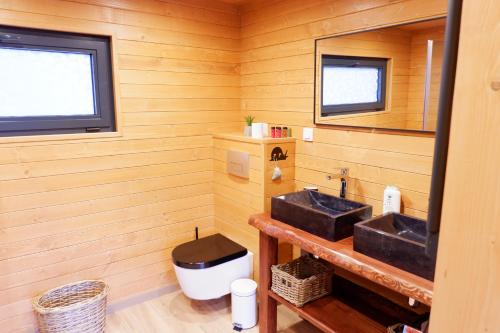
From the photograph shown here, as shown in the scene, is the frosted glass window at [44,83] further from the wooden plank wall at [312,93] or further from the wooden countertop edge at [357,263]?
the wooden countertop edge at [357,263]

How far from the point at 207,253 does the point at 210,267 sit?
0.13 metres

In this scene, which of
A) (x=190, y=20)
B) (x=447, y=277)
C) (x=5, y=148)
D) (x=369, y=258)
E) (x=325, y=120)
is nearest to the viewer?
(x=447, y=277)

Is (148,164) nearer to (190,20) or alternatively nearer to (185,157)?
(185,157)

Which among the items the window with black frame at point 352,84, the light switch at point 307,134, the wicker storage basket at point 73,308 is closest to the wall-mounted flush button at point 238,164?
the light switch at point 307,134

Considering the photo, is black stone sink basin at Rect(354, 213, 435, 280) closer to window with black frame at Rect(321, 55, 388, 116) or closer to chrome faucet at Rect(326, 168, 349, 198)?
chrome faucet at Rect(326, 168, 349, 198)

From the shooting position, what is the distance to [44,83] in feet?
7.66

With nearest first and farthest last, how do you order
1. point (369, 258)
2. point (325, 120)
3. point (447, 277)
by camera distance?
point (447, 277) < point (369, 258) < point (325, 120)

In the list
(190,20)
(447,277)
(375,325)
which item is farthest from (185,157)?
(447,277)

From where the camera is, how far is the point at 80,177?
7.97 feet

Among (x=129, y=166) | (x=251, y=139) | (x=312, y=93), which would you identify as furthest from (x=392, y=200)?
(x=129, y=166)

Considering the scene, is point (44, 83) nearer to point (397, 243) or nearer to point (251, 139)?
point (251, 139)

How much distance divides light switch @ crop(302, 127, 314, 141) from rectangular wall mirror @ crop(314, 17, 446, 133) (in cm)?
10

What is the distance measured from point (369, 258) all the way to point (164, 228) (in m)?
1.76

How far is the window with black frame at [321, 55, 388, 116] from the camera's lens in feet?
6.79
